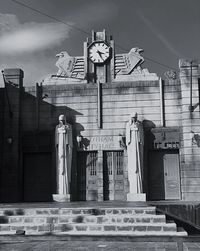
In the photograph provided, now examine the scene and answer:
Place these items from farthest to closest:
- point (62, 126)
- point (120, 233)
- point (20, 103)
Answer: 1. point (20, 103)
2. point (62, 126)
3. point (120, 233)

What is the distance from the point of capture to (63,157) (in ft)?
55.2

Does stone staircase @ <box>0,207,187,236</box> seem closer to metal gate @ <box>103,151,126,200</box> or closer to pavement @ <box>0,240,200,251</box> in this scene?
pavement @ <box>0,240,200,251</box>

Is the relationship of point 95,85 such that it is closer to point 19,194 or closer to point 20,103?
point 20,103

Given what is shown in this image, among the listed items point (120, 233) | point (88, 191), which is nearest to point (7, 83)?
point (88, 191)

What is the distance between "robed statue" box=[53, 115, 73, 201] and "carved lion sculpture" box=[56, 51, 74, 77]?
2.70 m

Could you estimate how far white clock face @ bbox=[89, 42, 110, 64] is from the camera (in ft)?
61.2

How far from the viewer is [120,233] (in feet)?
34.0

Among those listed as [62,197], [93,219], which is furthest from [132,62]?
[93,219]

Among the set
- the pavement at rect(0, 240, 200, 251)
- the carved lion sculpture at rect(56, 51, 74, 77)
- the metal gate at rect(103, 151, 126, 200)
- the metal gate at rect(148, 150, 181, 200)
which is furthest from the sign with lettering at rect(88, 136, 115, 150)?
the pavement at rect(0, 240, 200, 251)

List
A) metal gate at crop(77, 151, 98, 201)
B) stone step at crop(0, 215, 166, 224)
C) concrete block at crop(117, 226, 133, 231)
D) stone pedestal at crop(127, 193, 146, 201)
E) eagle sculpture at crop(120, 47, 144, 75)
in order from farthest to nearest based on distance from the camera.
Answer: eagle sculpture at crop(120, 47, 144, 75) < metal gate at crop(77, 151, 98, 201) < stone pedestal at crop(127, 193, 146, 201) < stone step at crop(0, 215, 166, 224) < concrete block at crop(117, 226, 133, 231)

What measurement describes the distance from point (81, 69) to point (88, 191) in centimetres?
572

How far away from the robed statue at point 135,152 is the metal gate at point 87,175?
1741 mm

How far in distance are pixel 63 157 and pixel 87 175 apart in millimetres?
1474

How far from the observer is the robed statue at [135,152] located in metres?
16.4
